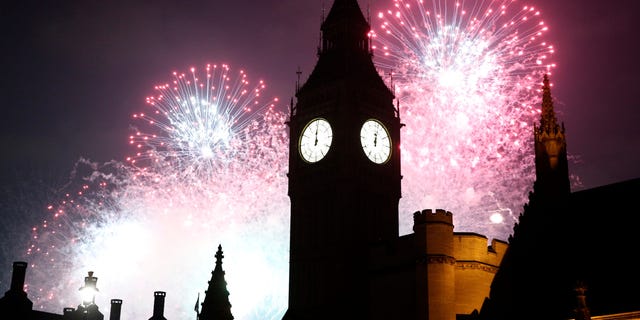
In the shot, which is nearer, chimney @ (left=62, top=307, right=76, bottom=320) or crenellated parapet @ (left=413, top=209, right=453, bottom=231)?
crenellated parapet @ (left=413, top=209, right=453, bottom=231)

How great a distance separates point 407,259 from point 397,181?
10.1 metres

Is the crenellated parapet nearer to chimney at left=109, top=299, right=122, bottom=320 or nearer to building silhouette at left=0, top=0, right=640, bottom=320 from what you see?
building silhouette at left=0, top=0, right=640, bottom=320

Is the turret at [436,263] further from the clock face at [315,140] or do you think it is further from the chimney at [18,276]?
the chimney at [18,276]

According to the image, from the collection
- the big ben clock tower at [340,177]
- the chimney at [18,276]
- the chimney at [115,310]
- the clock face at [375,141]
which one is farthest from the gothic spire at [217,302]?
the clock face at [375,141]

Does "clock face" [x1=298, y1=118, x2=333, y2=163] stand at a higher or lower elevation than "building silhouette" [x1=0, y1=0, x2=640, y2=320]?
higher

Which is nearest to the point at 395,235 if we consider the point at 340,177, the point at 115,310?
the point at 340,177

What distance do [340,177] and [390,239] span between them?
6118mm

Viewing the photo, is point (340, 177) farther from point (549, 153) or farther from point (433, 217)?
point (549, 153)

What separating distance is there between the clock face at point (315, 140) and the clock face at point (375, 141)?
7.08 ft

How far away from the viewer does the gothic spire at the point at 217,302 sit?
44500 mm

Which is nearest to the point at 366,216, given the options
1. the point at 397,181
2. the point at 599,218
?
the point at 397,181

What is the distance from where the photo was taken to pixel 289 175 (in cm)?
6375

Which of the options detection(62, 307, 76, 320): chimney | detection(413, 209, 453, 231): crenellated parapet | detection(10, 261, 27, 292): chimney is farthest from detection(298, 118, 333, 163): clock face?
detection(10, 261, 27, 292): chimney

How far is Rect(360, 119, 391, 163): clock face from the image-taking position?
61.9 meters
